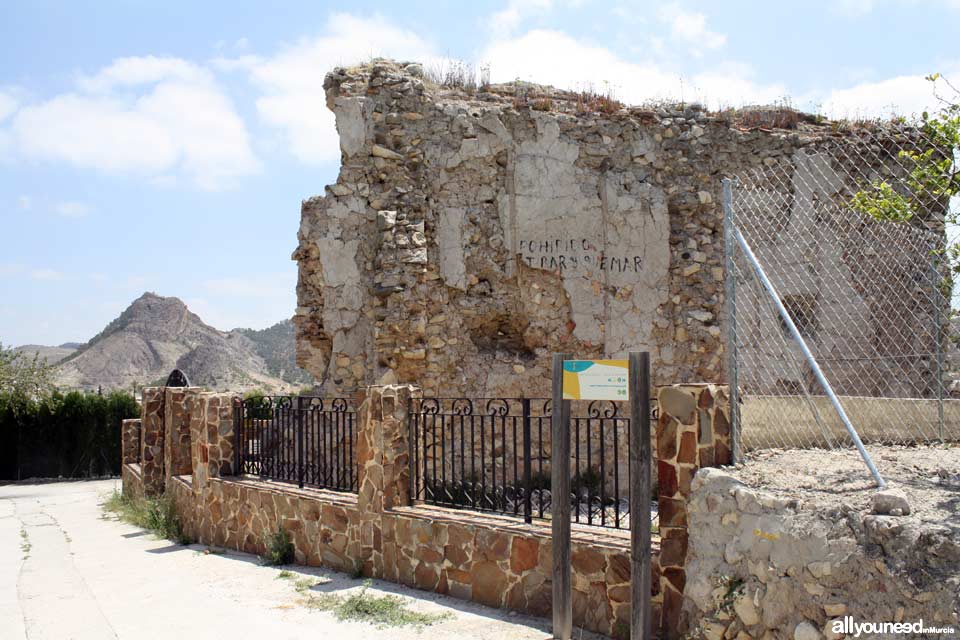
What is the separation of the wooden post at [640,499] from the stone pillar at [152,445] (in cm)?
988

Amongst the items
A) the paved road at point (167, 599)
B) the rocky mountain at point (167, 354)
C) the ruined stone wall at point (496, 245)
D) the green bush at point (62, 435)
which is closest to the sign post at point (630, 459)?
the paved road at point (167, 599)

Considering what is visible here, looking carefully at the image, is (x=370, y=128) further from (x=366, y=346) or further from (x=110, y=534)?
(x=110, y=534)

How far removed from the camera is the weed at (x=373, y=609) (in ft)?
18.6

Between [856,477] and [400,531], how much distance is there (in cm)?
375

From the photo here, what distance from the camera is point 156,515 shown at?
1074 centimetres

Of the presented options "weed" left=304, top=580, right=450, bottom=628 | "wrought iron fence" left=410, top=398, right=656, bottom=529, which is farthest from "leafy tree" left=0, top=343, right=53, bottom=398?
"weed" left=304, top=580, right=450, bottom=628

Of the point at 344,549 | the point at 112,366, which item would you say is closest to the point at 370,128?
the point at 344,549

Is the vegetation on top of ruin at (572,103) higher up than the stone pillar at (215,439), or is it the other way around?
the vegetation on top of ruin at (572,103)

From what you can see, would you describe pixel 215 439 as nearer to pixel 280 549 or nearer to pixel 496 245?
pixel 280 549

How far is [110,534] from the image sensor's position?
10.6 metres

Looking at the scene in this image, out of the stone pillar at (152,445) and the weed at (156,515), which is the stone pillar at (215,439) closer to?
the weed at (156,515)

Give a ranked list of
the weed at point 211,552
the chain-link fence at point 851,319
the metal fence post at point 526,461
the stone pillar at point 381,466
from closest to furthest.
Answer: the metal fence post at point 526,461 < the chain-link fence at point 851,319 < the stone pillar at point 381,466 < the weed at point 211,552

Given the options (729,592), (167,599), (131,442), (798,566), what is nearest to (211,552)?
(167,599)

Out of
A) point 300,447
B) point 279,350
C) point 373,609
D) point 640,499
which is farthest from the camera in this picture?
point 279,350
